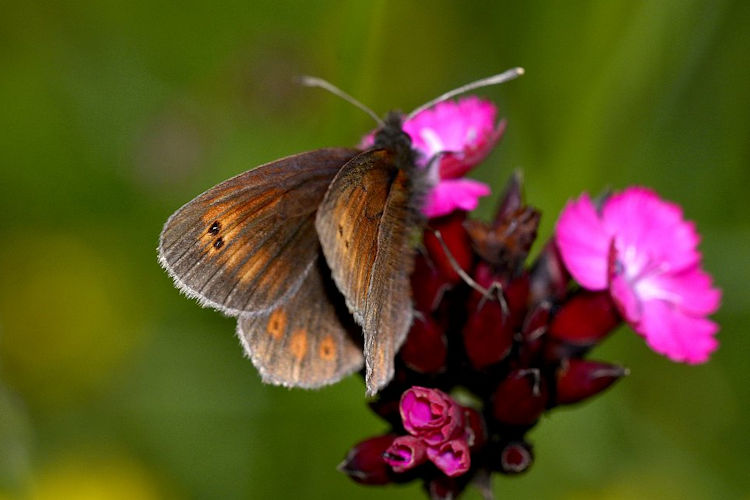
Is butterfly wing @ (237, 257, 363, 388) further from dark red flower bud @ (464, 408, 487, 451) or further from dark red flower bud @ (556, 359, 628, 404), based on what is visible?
dark red flower bud @ (556, 359, 628, 404)

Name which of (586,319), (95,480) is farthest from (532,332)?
(95,480)

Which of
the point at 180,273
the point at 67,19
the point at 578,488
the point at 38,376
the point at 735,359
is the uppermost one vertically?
the point at 67,19

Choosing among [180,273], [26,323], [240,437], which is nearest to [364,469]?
[180,273]

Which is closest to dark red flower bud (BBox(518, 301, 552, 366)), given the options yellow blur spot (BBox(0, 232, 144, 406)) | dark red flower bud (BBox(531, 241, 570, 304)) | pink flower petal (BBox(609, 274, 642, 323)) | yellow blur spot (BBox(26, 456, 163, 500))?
dark red flower bud (BBox(531, 241, 570, 304))

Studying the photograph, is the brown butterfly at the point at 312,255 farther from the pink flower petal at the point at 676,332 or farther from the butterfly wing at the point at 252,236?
the pink flower petal at the point at 676,332

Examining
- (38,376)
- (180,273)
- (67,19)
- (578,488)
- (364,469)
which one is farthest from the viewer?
(67,19)

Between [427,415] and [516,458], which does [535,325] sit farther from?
[427,415]

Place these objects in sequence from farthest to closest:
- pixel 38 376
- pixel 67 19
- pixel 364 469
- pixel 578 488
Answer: pixel 67 19, pixel 38 376, pixel 578 488, pixel 364 469

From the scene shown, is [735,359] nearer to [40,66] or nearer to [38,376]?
[38,376]
